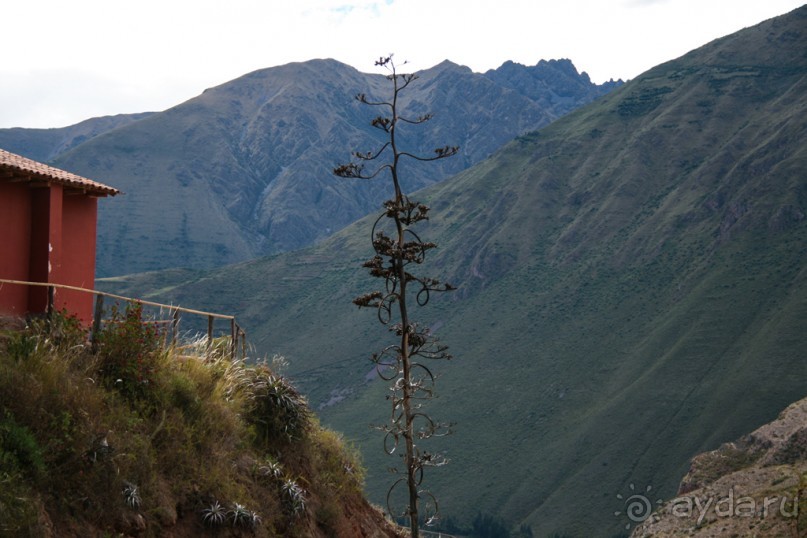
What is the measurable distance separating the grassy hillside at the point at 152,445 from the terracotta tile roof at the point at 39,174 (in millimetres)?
3639

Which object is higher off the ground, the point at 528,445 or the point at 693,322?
the point at 693,322

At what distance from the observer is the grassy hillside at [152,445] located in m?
11.1

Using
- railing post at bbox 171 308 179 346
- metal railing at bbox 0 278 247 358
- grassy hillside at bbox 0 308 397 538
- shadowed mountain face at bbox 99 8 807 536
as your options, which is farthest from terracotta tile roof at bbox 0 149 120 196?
shadowed mountain face at bbox 99 8 807 536

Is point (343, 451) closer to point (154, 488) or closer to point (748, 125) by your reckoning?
point (154, 488)

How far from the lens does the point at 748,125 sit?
15862cm

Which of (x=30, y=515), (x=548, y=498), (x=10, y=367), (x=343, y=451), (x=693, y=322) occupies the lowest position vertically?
(x=548, y=498)

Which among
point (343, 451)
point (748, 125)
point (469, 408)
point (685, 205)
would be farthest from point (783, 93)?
point (343, 451)

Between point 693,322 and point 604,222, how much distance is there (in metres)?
44.4

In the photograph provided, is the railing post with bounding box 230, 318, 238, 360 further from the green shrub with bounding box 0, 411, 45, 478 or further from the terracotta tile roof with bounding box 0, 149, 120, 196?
the green shrub with bounding box 0, 411, 45, 478

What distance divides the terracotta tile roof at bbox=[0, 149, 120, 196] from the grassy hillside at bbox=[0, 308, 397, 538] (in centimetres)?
364

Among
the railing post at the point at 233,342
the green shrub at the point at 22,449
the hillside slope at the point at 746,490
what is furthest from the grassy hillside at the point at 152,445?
the hillside slope at the point at 746,490

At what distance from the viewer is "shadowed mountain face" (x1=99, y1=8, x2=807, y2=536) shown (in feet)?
319

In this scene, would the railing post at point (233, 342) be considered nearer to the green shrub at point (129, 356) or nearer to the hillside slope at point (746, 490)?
the green shrub at point (129, 356)

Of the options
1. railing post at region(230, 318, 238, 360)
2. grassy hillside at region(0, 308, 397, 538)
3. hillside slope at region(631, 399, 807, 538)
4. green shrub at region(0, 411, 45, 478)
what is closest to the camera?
green shrub at region(0, 411, 45, 478)
